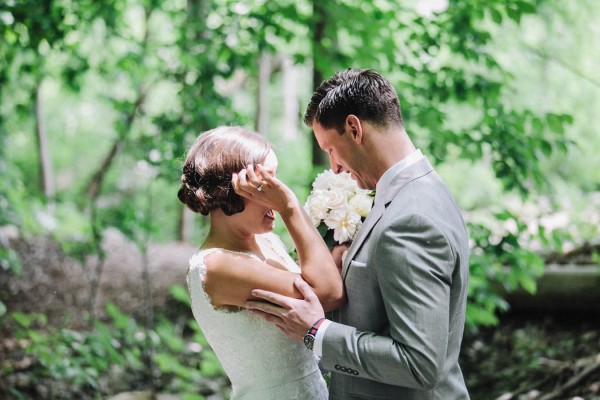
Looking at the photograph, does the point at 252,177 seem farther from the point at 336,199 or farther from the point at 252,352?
the point at 252,352

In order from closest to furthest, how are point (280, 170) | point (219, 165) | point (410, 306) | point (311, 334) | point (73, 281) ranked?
1. point (410, 306)
2. point (311, 334)
3. point (219, 165)
4. point (280, 170)
5. point (73, 281)

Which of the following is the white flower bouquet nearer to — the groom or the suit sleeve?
the groom

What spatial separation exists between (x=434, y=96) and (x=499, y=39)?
458cm

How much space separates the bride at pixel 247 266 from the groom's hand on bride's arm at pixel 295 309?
32 millimetres

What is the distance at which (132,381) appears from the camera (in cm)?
552

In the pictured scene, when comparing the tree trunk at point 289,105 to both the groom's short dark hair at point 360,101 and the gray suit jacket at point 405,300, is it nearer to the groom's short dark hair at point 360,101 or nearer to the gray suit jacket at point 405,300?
the groom's short dark hair at point 360,101

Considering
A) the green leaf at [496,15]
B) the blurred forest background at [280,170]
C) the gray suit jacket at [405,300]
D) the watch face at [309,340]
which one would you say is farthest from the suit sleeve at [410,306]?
the green leaf at [496,15]

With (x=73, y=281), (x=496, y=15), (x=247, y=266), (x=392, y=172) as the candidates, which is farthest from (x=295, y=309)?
(x=73, y=281)

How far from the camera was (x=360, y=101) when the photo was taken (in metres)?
1.83

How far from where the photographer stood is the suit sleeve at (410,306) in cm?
158

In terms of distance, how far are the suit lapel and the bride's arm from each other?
0.23ft

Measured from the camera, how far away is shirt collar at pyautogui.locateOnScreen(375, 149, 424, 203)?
1.86 meters

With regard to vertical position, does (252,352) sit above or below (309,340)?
below

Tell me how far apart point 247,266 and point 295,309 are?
0.22 meters
